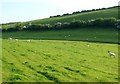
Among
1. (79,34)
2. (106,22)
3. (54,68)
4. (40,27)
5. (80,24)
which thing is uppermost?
(106,22)

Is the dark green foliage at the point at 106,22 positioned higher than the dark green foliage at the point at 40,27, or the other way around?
the dark green foliage at the point at 106,22

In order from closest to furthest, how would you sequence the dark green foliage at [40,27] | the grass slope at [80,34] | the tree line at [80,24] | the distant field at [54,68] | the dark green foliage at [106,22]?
the distant field at [54,68] < the grass slope at [80,34] < the dark green foliage at [106,22] < the tree line at [80,24] < the dark green foliage at [40,27]

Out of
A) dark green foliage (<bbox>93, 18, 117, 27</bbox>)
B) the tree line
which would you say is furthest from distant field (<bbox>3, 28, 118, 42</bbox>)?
dark green foliage (<bbox>93, 18, 117, 27</bbox>)

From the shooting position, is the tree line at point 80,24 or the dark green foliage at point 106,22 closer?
the dark green foliage at point 106,22

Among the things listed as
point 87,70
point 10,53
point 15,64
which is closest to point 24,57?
point 10,53

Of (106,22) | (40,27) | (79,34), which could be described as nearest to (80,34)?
(79,34)

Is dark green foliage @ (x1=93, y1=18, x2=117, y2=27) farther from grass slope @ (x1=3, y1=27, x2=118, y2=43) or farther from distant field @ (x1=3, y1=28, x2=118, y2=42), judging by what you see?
distant field @ (x1=3, y1=28, x2=118, y2=42)

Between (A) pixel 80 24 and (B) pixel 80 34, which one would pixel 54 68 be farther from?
(A) pixel 80 24

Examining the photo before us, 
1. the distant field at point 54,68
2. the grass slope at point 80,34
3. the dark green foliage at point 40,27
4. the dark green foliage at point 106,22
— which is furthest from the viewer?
the dark green foliage at point 40,27

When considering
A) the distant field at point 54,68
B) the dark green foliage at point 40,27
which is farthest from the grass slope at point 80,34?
the distant field at point 54,68

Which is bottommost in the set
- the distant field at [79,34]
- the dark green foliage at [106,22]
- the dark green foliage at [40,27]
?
the distant field at [79,34]

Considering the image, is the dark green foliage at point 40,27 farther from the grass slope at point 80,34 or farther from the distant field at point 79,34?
the grass slope at point 80,34

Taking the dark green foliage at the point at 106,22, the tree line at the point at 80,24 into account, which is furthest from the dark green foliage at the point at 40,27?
the dark green foliage at the point at 106,22

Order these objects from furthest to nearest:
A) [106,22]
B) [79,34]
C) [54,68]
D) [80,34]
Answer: [106,22], [79,34], [80,34], [54,68]
